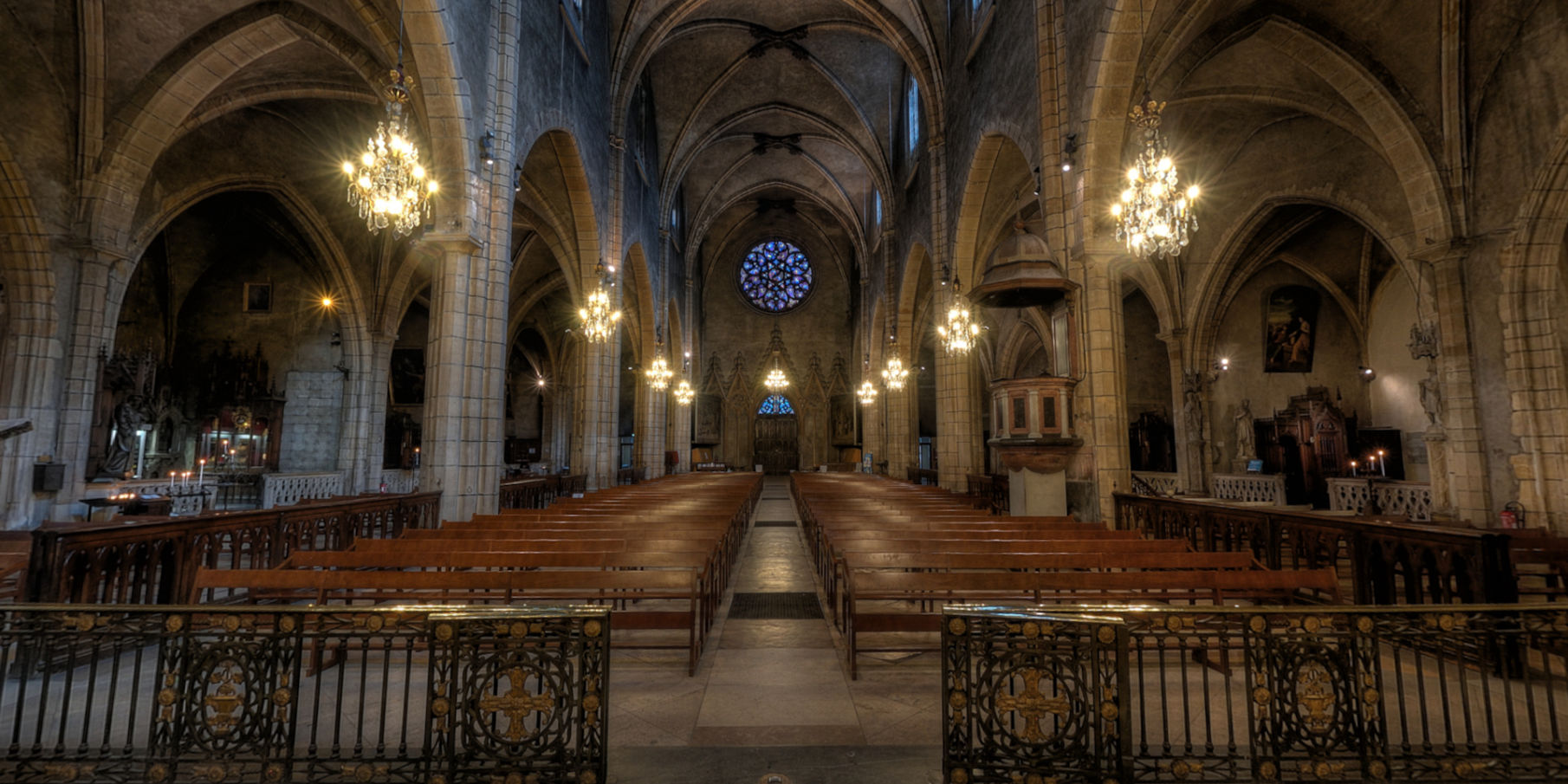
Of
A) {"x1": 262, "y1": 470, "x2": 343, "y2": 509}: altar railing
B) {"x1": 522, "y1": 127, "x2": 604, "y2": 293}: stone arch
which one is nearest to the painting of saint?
{"x1": 522, "y1": 127, "x2": 604, "y2": 293}: stone arch

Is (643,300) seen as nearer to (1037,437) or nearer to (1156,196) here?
(1037,437)

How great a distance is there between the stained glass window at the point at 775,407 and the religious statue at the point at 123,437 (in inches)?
921

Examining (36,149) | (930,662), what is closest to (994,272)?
(930,662)

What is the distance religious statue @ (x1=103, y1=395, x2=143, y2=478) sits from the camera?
1443 cm

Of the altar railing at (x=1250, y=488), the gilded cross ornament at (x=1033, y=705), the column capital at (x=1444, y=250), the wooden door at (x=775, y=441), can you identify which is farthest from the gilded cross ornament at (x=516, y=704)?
the wooden door at (x=775, y=441)

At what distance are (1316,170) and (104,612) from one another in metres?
19.2

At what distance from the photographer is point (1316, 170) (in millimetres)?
13867

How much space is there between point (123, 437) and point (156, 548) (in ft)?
47.8

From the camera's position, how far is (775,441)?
3356 cm

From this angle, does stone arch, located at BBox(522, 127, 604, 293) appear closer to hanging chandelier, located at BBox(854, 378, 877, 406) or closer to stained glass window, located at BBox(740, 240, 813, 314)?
hanging chandelier, located at BBox(854, 378, 877, 406)

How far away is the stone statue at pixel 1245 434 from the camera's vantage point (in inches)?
731

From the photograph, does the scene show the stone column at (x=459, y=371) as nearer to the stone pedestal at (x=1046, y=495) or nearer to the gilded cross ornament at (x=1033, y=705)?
the stone pedestal at (x=1046, y=495)

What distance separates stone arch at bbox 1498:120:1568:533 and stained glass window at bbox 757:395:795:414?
26683 mm

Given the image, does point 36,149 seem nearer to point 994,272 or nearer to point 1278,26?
point 994,272
